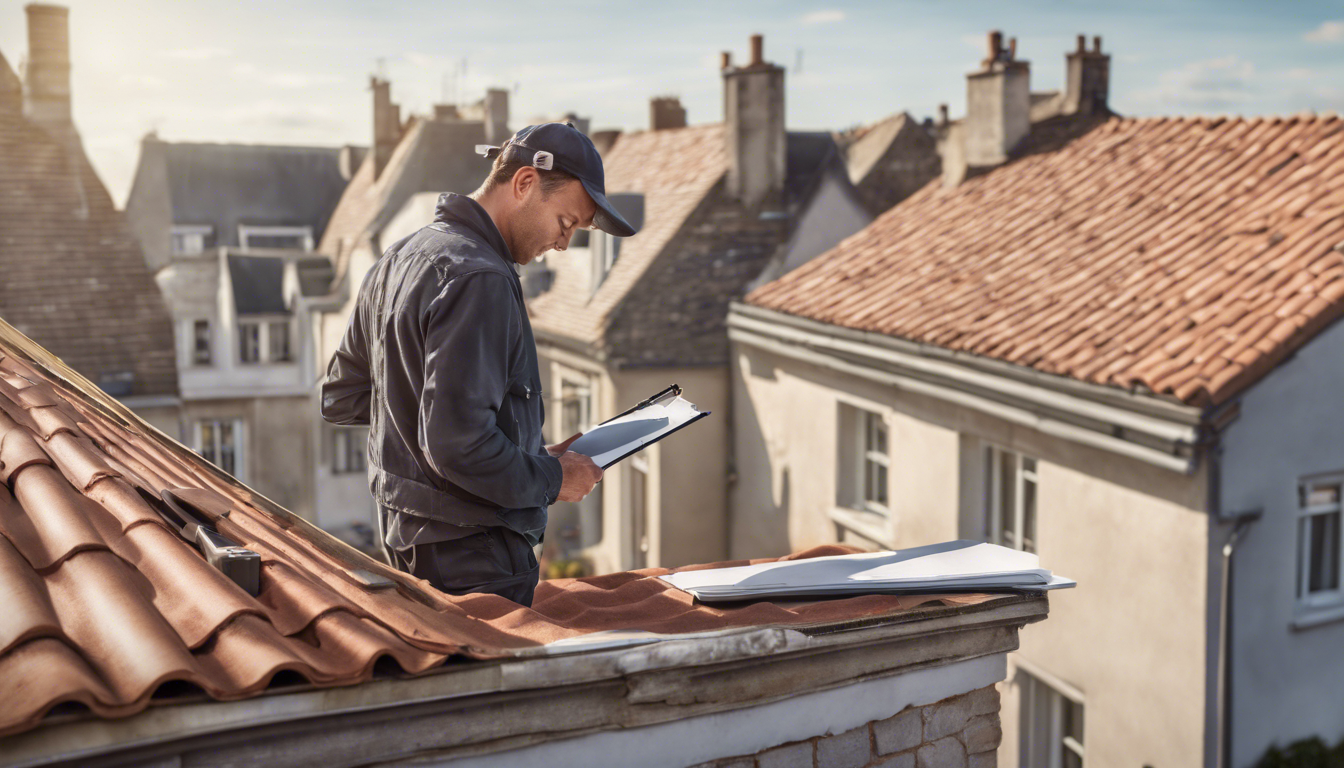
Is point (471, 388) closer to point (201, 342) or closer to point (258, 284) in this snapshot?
point (201, 342)

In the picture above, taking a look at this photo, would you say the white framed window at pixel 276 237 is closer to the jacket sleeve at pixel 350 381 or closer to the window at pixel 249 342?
the window at pixel 249 342

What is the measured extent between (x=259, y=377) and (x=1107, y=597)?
19.4 metres

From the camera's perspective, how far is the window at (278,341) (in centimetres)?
2481

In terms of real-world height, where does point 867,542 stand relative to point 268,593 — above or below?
below

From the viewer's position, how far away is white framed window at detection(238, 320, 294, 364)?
24422 mm

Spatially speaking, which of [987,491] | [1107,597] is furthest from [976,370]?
[1107,597]

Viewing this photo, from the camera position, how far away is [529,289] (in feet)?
65.1

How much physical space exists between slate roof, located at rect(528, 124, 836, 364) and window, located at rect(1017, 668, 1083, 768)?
23.8 ft

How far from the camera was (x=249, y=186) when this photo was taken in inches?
1364

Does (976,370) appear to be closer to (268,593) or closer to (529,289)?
(268,593)

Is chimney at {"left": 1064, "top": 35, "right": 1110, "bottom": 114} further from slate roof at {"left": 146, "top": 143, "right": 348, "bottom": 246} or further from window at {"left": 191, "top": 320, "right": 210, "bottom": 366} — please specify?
slate roof at {"left": 146, "top": 143, "right": 348, "bottom": 246}

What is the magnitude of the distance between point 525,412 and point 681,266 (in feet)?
45.4

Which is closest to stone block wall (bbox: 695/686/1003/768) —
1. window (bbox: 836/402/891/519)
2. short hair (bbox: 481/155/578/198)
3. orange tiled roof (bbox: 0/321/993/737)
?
orange tiled roof (bbox: 0/321/993/737)

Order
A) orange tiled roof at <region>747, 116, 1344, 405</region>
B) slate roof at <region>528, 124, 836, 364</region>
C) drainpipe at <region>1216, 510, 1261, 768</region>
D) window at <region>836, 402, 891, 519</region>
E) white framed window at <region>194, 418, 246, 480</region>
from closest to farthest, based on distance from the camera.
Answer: drainpipe at <region>1216, 510, 1261, 768</region>
orange tiled roof at <region>747, 116, 1344, 405</region>
window at <region>836, 402, 891, 519</region>
slate roof at <region>528, 124, 836, 364</region>
white framed window at <region>194, 418, 246, 480</region>
